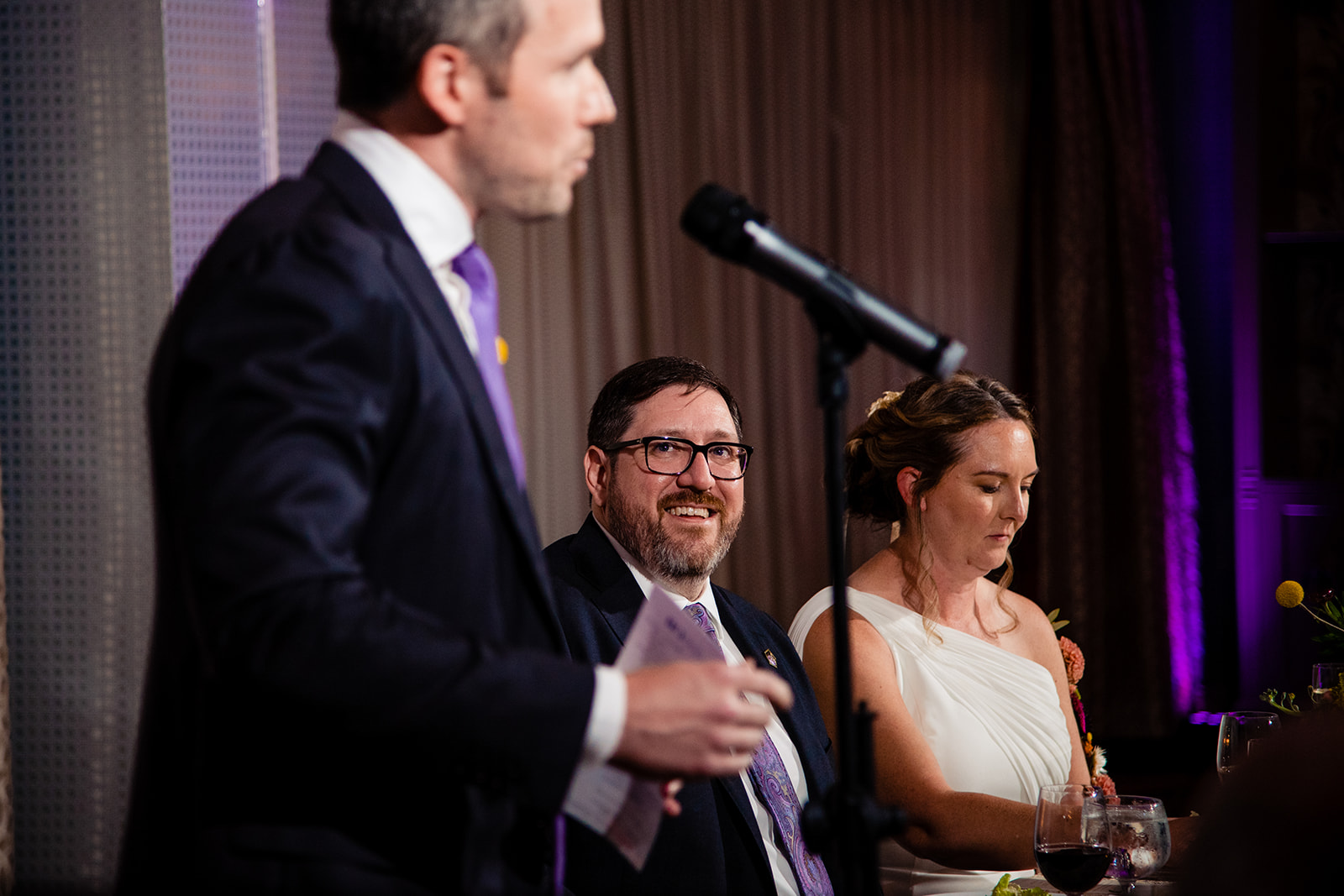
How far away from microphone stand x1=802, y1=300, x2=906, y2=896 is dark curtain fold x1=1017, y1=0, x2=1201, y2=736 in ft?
14.0

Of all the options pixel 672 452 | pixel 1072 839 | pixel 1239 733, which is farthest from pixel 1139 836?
pixel 672 452

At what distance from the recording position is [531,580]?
952 millimetres

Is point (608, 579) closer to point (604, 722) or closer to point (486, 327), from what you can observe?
point (486, 327)

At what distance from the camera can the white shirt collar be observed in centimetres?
97

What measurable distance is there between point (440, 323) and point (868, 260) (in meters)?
4.50

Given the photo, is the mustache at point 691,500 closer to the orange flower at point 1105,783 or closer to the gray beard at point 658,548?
the gray beard at point 658,548

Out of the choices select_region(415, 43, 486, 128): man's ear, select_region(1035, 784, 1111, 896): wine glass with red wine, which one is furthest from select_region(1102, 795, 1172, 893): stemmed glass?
select_region(415, 43, 486, 128): man's ear

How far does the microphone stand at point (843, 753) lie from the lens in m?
0.95

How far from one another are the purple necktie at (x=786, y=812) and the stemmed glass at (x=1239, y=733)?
0.65 m

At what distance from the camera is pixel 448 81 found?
94 centimetres

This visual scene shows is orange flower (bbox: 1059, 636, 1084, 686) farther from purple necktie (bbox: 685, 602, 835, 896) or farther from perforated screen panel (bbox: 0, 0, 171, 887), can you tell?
perforated screen panel (bbox: 0, 0, 171, 887)

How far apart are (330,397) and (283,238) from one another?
0.14 meters

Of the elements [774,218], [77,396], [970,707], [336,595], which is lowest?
[970,707]

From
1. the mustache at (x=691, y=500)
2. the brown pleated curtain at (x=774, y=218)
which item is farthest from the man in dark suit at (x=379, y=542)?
the brown pleated curtain at (x=774, y=218)
